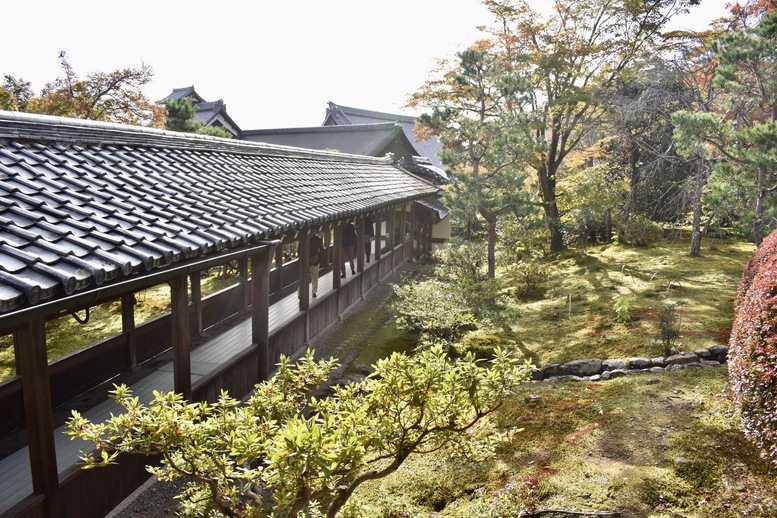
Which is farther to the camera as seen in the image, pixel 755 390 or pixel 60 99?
pixel 60 99

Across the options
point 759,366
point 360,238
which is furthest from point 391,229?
point 759,366

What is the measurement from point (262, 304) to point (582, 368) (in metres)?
5.60

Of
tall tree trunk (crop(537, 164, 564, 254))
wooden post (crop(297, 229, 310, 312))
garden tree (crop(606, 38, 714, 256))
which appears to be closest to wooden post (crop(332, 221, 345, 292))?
wooden post (crop(297, 229, 310, 312))

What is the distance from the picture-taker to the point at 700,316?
10469 millimetres

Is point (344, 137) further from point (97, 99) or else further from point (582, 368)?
point (582, 368)

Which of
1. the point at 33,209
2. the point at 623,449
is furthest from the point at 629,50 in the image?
the point at 33,209

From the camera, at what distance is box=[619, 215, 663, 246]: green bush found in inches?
783

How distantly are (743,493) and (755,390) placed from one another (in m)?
1.18

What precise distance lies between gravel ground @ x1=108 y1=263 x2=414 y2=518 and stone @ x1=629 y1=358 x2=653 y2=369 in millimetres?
5009

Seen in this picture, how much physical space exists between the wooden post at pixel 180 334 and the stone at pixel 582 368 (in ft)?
20.9

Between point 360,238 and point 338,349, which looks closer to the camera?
point 338,349

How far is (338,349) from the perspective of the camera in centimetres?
1144

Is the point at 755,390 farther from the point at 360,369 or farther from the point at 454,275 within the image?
the point at 454,275

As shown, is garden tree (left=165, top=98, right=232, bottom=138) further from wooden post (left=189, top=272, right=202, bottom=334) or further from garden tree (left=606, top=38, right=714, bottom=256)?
garden tree (left=606, top=38, right=714, bottom=256)
